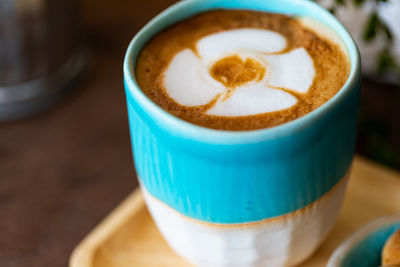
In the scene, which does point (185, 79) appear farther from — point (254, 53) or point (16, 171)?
point (16, 171)

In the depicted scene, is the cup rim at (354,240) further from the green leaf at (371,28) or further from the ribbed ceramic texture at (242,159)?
the green leaf at (371,28)

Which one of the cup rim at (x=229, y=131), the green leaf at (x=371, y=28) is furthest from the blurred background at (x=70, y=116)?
the cup rim at (x=229, y=131)

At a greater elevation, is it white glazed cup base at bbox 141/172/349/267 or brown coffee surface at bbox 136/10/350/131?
brown coffee surface at bbox 136/10/350/131

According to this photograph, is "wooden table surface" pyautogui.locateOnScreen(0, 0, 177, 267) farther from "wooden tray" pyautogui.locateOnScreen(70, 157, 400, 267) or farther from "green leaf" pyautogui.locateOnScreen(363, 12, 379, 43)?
"green leaf" pyautogui.locateOnScreen(363, 12, 379, 43)

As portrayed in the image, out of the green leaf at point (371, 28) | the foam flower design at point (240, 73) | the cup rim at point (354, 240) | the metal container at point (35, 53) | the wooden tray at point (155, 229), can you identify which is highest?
the foam flower design at point (240, 73)

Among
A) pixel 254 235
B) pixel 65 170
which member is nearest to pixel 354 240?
pixel 254 235

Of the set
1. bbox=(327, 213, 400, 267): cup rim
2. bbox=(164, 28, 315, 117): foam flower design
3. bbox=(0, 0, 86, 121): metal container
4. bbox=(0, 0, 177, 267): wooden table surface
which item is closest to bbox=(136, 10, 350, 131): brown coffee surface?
bbox=(164, 28, 315, 117): foam flower design
